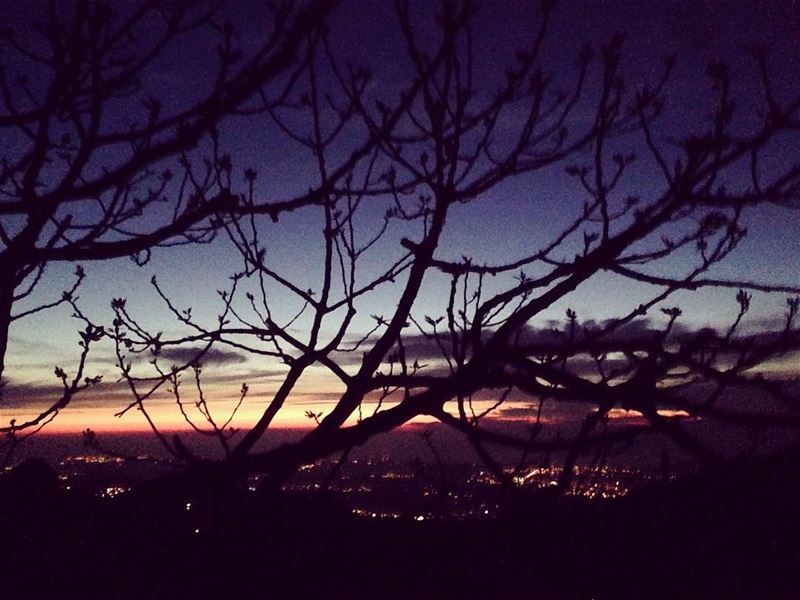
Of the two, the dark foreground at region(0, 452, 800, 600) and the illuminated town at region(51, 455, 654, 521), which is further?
the illuminated town at region(51, 455, 654, 521)

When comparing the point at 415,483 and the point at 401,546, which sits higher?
the point at 415,483

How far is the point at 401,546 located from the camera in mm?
2045

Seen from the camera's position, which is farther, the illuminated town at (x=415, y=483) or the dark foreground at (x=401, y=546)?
the illuminated town at (x=415, y=483)

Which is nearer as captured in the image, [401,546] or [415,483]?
[401,546]

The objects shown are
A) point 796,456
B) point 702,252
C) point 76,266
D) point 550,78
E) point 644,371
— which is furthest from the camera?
point 76,266

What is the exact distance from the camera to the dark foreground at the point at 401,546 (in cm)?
178

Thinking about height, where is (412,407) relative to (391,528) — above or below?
above

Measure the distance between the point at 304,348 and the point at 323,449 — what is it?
2.56 feet

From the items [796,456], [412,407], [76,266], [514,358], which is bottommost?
[796,456]

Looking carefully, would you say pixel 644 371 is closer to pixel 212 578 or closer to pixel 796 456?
pixel 796 456

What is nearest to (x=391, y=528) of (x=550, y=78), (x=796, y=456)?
(x=796, y=456)

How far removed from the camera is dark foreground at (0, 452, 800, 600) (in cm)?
178

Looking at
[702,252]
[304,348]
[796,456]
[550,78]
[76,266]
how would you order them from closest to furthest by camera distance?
[796,456], [550,78], [304,348], [702,252], [76,266]

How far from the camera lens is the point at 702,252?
329cm
